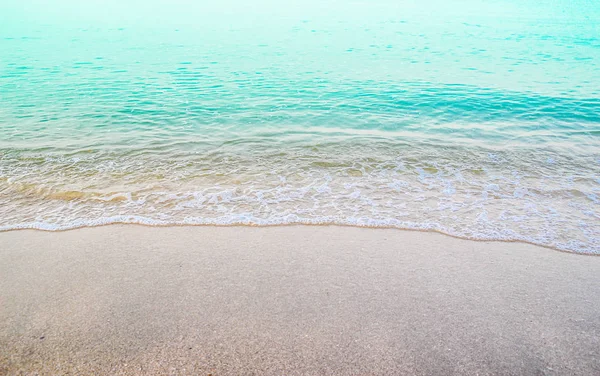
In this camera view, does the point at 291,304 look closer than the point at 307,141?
Yes

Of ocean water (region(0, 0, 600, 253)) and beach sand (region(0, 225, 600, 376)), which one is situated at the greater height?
beach sand (region(0, 225, 600, 376))

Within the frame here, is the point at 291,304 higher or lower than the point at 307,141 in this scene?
higher

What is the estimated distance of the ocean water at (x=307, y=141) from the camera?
5910mm

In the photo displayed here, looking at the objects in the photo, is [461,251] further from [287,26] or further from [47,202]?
[287,26]

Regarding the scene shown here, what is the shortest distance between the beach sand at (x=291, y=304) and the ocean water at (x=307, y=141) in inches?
23.2

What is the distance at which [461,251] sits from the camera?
192 inches

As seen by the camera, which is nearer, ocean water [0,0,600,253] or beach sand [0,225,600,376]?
beach sand [0,225,600,376]

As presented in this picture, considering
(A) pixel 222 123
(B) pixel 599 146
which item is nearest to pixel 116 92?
(A) pixel 222 123

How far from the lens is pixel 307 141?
9680 mm

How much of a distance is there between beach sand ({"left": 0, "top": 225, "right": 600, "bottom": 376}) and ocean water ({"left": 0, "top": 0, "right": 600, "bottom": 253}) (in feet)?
1.93

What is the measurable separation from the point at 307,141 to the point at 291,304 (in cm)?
620

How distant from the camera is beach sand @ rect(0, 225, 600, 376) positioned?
3.23 m

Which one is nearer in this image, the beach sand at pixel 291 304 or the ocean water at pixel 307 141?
the beach sand at pixel 291 304

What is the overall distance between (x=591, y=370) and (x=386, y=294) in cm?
168
